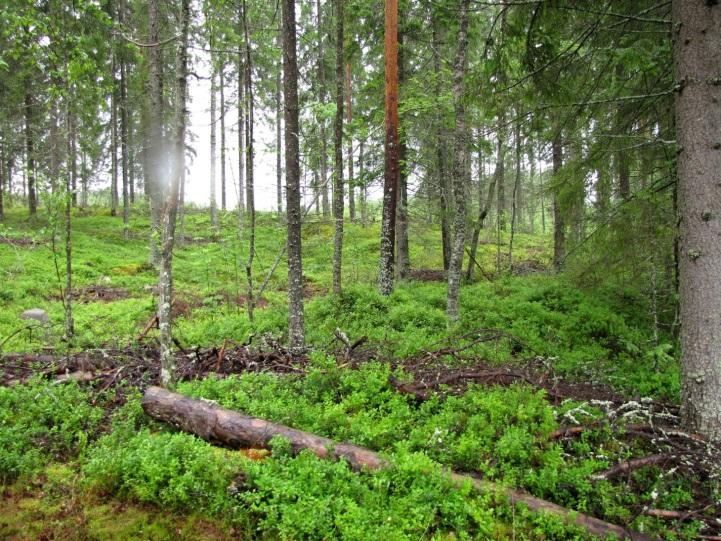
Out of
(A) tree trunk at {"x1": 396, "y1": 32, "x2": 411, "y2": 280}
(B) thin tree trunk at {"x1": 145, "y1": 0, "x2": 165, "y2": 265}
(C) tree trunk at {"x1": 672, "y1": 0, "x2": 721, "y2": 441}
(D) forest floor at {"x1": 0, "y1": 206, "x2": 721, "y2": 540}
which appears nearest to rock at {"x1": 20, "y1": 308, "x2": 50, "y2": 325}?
(D) forest floor at {"x1": 0, "y1": 206, "x2": 721, "y2": 540}

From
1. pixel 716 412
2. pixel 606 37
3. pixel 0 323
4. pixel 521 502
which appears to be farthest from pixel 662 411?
pixel 0 323

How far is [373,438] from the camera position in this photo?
4199 millimetres

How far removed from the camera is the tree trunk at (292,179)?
735 cm

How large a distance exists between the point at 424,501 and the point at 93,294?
14032mm

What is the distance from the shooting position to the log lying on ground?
3.24 meters

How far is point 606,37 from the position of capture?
22.4ft

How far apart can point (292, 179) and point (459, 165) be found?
374cm

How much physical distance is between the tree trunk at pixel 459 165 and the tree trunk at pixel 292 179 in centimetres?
330

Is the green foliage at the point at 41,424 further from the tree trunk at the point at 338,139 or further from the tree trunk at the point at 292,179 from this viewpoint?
the tree trunk at the point at 338,139

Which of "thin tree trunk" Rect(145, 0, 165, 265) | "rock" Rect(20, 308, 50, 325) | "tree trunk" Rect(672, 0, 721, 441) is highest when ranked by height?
"thin tree trunk" Rect(145, 0, 165, 265)

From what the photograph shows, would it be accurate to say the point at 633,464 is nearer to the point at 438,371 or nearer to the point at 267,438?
the point at 438,371

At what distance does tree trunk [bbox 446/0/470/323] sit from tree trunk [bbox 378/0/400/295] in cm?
209

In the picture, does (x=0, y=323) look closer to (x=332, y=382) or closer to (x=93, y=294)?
(x=93, y=294)

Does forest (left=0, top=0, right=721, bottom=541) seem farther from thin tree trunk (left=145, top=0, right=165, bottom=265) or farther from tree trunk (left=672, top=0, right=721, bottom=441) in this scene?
thin tree trunk (left=145, top=0, right=165, bottom=265)
